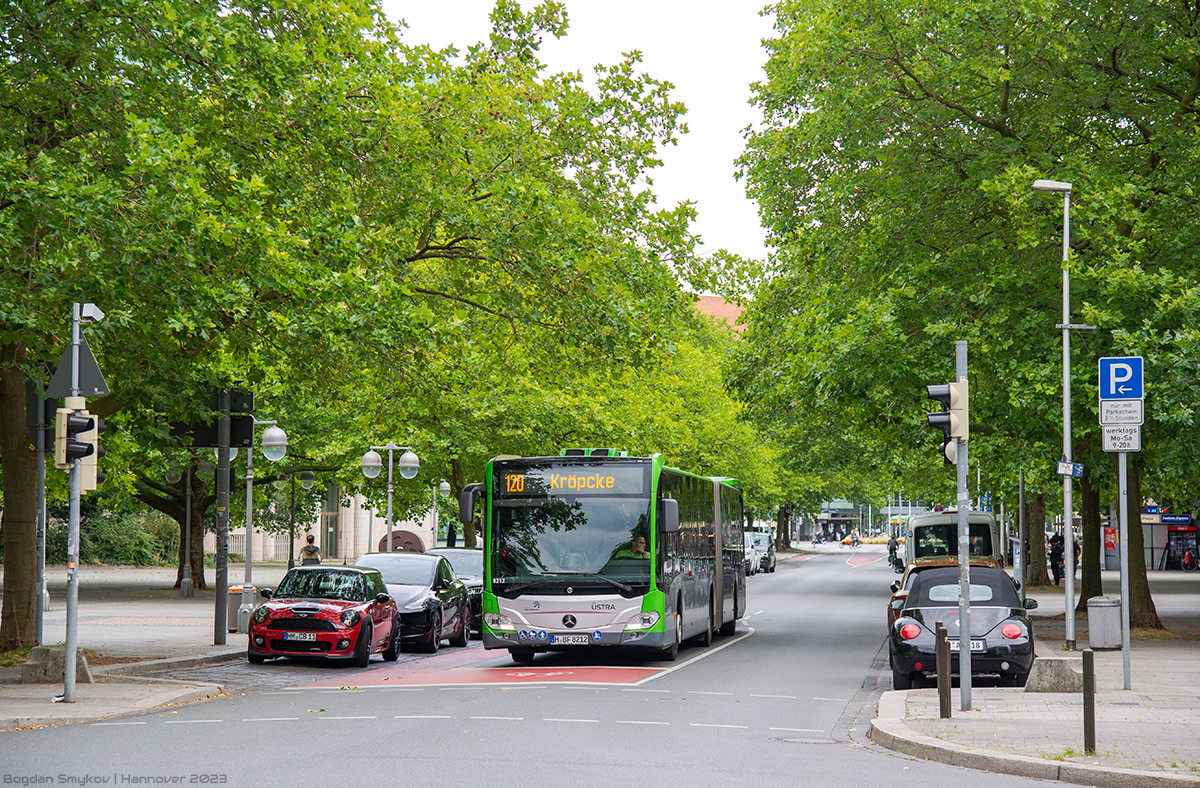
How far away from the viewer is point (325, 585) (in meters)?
19.6

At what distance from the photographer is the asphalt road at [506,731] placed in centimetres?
944

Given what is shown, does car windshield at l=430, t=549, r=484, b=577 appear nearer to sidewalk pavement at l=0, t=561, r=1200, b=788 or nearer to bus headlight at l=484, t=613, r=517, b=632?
sidewalk pavement at l=0, t=561, r=1200, b=788

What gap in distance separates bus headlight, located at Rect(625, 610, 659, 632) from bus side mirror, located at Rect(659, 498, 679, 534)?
4.24 feet

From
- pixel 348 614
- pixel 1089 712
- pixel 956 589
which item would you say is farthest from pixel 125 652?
pixel 1089 712

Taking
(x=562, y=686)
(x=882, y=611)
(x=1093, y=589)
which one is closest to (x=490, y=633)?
(x=562, y=686)

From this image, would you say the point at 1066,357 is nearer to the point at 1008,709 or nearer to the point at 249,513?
the point at 1008,709

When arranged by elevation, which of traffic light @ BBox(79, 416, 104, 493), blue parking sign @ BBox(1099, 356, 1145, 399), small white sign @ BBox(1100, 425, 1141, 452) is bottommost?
traffic light @ BBox(79, 416, 104, 493)

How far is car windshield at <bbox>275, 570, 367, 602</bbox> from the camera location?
19473mm

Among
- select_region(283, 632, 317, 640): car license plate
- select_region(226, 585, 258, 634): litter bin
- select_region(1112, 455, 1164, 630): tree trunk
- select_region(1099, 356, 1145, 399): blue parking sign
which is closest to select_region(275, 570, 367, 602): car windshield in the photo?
select_region(283, 632, 317, 640): car license plate

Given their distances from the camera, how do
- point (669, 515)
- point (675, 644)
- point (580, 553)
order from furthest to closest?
1. point (675, 644)
2. point (669, 515)
3. point (580, 553)

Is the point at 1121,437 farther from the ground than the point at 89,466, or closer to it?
farther from the ground

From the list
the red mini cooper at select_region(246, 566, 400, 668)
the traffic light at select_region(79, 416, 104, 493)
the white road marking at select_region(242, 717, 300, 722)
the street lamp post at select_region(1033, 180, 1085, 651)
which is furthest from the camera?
the street lamp post at select_region(1033, 180, 1085, 651)

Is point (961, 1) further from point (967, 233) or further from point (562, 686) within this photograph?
point (562, 686)

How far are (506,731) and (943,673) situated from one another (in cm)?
406
